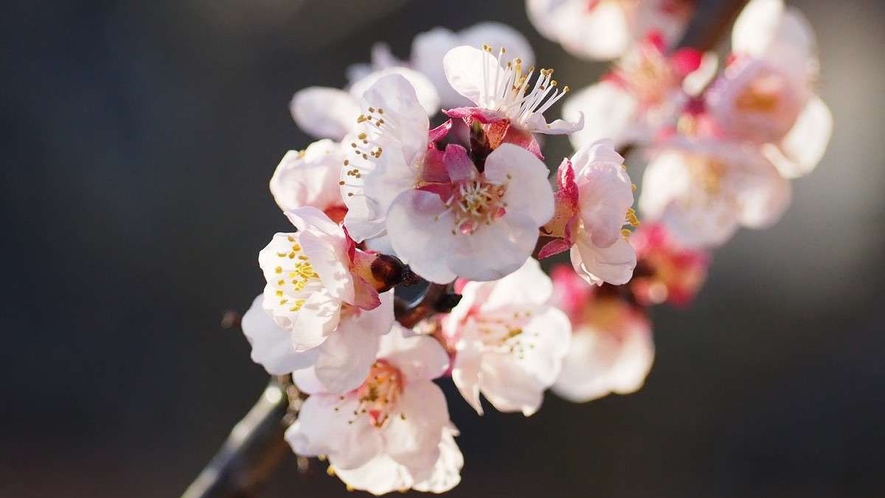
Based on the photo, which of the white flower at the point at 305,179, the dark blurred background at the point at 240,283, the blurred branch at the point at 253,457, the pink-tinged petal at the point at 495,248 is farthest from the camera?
the dark blurred background at the point at 240,283

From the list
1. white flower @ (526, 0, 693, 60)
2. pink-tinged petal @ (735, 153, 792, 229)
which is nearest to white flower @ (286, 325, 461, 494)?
pink-tinged petal @ (735, 153, 792, 229)

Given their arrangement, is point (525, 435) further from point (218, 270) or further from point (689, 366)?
point (218, 270)

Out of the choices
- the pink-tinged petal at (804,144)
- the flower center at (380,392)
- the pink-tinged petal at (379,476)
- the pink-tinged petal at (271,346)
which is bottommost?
the pink-tinged petal at (379,476)

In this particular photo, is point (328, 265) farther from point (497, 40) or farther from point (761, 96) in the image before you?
point (761, 96)

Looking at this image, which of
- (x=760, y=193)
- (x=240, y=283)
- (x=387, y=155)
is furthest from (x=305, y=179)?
(x=240, y=283)

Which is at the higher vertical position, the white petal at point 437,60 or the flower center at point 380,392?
the white petal at point 437,60

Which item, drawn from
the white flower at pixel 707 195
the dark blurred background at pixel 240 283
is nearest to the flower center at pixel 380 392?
the white flower at pixel 707 195

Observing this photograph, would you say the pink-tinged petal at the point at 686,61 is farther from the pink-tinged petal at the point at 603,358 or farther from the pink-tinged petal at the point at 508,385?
the pink-tinged petal at the point at 508,385
